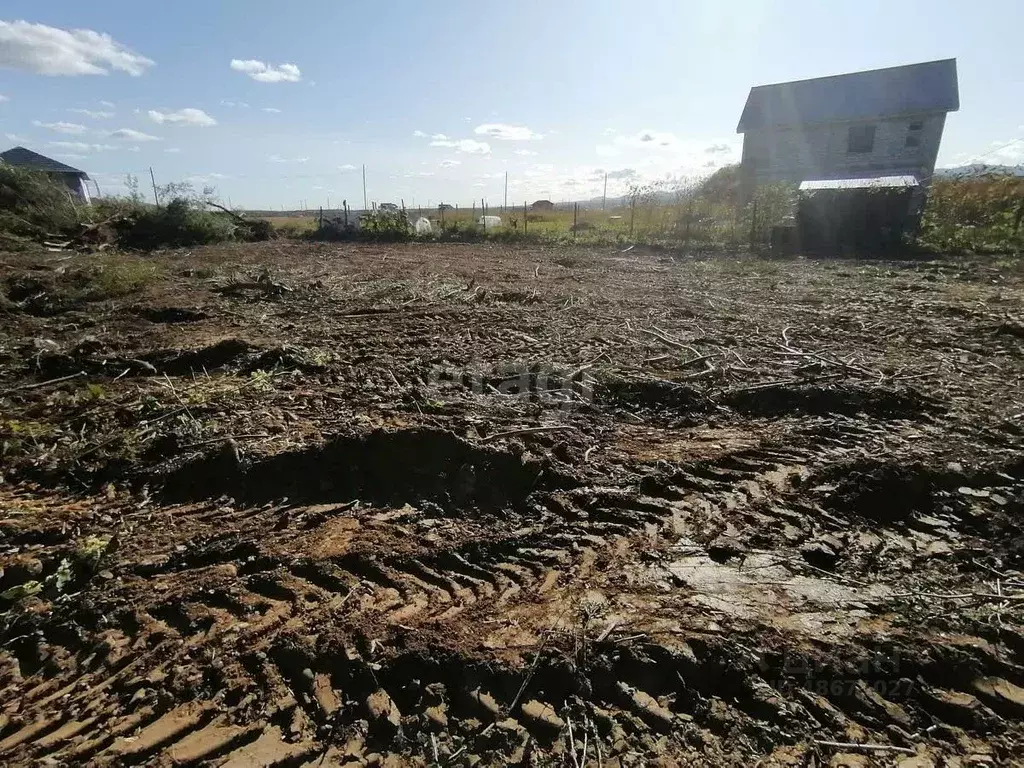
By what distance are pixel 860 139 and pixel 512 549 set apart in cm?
3254

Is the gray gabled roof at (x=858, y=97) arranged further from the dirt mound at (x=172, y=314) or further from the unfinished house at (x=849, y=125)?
the dirt mound at (x=172, y=314)

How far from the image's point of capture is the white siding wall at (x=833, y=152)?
25188mm

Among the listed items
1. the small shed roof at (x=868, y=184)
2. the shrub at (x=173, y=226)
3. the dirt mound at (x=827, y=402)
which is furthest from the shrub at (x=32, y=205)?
the small shed roof at (x=868, y=184)

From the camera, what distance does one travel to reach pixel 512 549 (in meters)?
3.10

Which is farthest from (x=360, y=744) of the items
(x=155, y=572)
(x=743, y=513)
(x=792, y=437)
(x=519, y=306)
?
(x=519, y=306)

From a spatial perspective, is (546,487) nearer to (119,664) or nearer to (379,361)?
(119,664)

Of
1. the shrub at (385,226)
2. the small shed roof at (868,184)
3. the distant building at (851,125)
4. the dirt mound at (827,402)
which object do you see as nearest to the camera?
the dirt mound at (827,402)

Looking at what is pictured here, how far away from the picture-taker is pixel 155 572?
2.87m

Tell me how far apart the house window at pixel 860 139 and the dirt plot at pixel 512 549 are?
25376 mm

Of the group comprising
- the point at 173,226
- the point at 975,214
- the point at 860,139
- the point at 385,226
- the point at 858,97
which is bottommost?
the point at 173,226

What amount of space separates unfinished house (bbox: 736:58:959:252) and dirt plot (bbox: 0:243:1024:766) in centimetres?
2233

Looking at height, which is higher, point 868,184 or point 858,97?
point 858,97

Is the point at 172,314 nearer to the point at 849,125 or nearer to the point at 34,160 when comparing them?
the point at 34,160

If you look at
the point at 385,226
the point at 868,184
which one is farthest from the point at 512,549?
the point at 385,226
